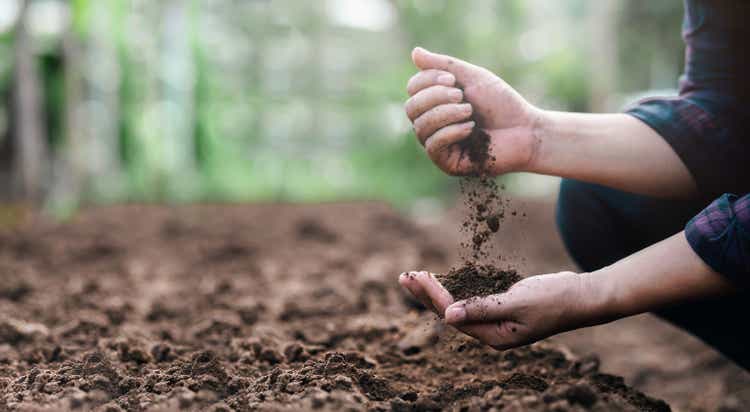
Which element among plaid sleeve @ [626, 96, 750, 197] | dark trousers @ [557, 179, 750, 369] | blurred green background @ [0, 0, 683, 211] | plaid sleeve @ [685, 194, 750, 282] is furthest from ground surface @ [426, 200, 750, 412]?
blurred green background @ [0, 0, 683, 211]

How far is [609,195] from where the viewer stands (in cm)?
175

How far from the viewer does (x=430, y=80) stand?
1.43 m

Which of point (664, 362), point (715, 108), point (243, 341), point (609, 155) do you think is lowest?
point (664, 362)

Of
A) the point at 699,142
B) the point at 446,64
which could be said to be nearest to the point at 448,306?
the point at 446,64

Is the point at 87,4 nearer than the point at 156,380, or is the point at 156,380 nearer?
the point at 156,380

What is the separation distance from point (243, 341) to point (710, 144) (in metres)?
1.16

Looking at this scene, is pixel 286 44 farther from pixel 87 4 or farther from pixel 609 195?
pixel 609 195

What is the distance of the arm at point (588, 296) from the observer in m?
1.24

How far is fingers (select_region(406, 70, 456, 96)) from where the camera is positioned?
1.42 meters

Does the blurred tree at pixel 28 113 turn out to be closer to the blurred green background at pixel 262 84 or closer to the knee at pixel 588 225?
the blurred green background at pixel 262 84

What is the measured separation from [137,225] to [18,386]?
3500mm

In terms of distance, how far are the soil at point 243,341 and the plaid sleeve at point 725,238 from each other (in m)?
0.30

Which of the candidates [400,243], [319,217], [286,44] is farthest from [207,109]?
[400,243]

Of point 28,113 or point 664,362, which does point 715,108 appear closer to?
point 664,362
